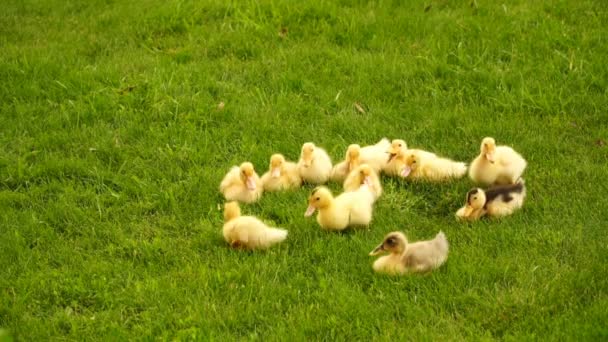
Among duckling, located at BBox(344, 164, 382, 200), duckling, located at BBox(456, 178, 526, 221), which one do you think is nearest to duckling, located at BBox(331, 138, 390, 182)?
duckling, located at BBox(344, 164, 382, 200)

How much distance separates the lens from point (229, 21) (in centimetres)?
941

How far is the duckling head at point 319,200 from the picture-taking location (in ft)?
18.9

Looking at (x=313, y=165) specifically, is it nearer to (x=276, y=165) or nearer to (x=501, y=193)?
(x=276, y=165)

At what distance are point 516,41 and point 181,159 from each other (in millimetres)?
3513

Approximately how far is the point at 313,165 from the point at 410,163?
703 millimetres

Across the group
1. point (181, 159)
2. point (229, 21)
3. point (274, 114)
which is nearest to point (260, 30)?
point (229, 21)

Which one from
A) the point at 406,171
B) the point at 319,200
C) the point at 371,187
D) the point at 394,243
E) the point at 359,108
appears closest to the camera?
the point at 394,243

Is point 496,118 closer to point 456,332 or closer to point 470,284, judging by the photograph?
point 470,284

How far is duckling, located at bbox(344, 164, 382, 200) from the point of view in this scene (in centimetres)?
620

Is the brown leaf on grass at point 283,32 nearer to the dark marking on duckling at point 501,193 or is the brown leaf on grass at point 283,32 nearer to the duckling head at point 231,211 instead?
the duckling head at point 231,211

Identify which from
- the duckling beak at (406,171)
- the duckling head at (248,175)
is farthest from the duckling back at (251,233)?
the duckling beak at (406,171)

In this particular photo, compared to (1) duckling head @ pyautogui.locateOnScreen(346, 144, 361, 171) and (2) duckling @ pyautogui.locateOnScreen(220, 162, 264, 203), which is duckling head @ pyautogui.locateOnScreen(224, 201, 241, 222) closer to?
(2) duckling @ pyautogui.locateOnScreen(220, 162, 264, 203)

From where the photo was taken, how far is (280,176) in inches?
257

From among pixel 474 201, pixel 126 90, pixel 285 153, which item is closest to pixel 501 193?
pixel 474 201
